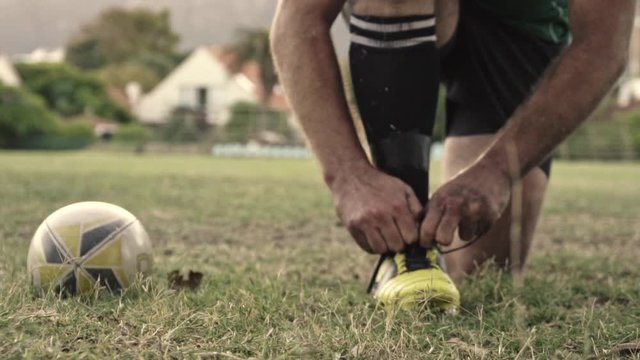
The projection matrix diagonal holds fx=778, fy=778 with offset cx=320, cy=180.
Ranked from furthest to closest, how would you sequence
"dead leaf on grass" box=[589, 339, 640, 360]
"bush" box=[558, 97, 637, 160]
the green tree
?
the green tree < "bush" box=[558, 97, 637, 160] < "dead leaf on grass" box=[589, 339, 640, 360]

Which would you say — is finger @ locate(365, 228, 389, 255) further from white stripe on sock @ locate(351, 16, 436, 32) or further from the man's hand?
white stripe on sock @ locate(351, 16, 436, 32)

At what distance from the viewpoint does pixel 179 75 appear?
46688 millimetres

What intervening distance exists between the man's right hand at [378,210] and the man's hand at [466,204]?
4cm

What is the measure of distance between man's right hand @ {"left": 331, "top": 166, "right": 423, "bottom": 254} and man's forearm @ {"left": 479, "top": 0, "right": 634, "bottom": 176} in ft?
0.68

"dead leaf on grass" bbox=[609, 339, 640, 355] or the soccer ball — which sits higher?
the soccer ball

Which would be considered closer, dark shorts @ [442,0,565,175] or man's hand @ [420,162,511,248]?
Answer: man's hand @ [420,162,511,248]

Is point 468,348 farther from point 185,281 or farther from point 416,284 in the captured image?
point 185,281

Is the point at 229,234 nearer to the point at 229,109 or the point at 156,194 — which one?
the point at 156,194

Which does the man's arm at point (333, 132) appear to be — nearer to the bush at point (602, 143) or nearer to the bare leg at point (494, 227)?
the bare leg at point (494, 227)

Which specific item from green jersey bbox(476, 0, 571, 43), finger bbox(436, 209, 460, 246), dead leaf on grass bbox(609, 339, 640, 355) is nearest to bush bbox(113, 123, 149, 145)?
green jersey bbox(476, 0, 571, 43)

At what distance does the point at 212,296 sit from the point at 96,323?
0.39 meters

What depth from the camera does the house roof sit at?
46.3 metres

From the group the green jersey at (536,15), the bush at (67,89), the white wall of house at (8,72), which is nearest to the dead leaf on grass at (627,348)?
the green jersey at (536,15)

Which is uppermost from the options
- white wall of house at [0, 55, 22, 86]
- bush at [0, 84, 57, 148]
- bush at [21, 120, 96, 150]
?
white wall of house at [0, 55, 22, 86]
